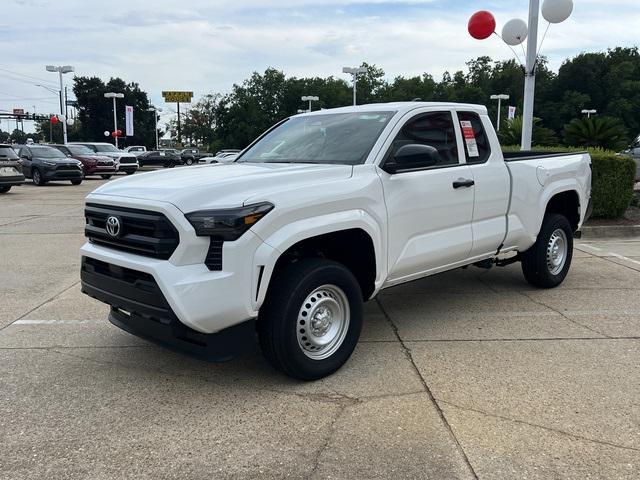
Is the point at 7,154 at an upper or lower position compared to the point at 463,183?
upper

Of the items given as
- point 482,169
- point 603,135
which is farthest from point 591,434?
point 603,135

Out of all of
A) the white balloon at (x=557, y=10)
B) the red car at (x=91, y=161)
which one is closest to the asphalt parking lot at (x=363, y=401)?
the white balloon at (x=557, y=10)

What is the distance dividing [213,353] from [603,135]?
1395 centimetres

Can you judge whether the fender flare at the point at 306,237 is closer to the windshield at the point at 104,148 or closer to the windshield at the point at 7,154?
the windshield at the point at 7,154

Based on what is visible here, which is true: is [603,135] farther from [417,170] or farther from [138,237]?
[138,237]

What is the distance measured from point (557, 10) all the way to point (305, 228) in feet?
33.1

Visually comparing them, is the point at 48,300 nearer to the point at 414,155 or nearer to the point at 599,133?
the point at 414,155

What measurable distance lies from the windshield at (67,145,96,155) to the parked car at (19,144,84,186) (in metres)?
3.53

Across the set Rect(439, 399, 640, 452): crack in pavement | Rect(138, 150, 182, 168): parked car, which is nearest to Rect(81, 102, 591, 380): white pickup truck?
Rect(439, 399, 640, 452): crack in pavement

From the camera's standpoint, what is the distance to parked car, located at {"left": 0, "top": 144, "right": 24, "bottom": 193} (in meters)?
18.3

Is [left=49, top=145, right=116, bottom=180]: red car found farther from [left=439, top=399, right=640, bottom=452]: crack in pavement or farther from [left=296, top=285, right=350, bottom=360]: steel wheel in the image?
[left=439, top=399, right=640, bottom=452]: crack in pavement

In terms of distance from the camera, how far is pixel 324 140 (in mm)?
4781

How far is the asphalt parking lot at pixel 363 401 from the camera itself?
297 cm

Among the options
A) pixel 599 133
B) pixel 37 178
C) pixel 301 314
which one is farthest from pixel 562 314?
pixel 37 178
